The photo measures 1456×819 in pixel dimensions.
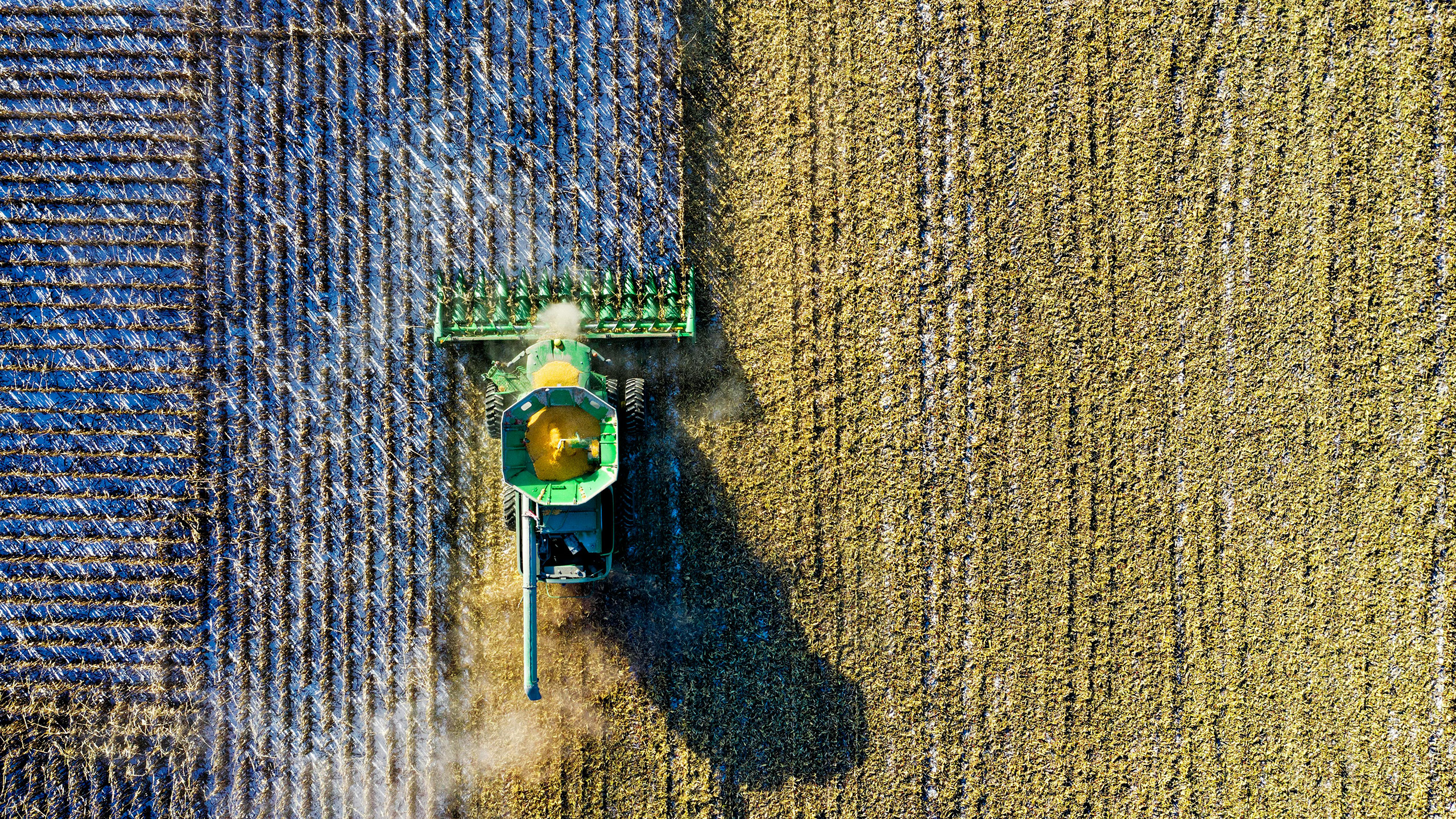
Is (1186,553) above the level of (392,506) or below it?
below

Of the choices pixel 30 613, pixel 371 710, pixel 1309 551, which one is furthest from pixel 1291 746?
pixel 30 613

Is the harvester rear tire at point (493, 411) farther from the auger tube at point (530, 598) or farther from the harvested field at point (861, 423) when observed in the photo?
the auger tube at point (530, 598)

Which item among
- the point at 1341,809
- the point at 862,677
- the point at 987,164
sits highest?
the point at 987,164

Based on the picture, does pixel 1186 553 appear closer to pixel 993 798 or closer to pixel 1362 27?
pixel 993 798

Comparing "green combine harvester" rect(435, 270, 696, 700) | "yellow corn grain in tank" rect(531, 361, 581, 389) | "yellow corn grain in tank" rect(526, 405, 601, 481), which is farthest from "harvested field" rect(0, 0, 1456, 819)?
"yellow corn grain in tank" rect(531, 361, 581, 389)

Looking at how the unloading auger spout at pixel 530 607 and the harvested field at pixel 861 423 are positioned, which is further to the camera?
the harvested field at pixel 861 423

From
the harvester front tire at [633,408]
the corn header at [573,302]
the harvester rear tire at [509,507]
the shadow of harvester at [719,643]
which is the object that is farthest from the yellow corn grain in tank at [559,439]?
the corn header at [573,302]

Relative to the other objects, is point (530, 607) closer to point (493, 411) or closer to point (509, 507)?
point (509, 507)
